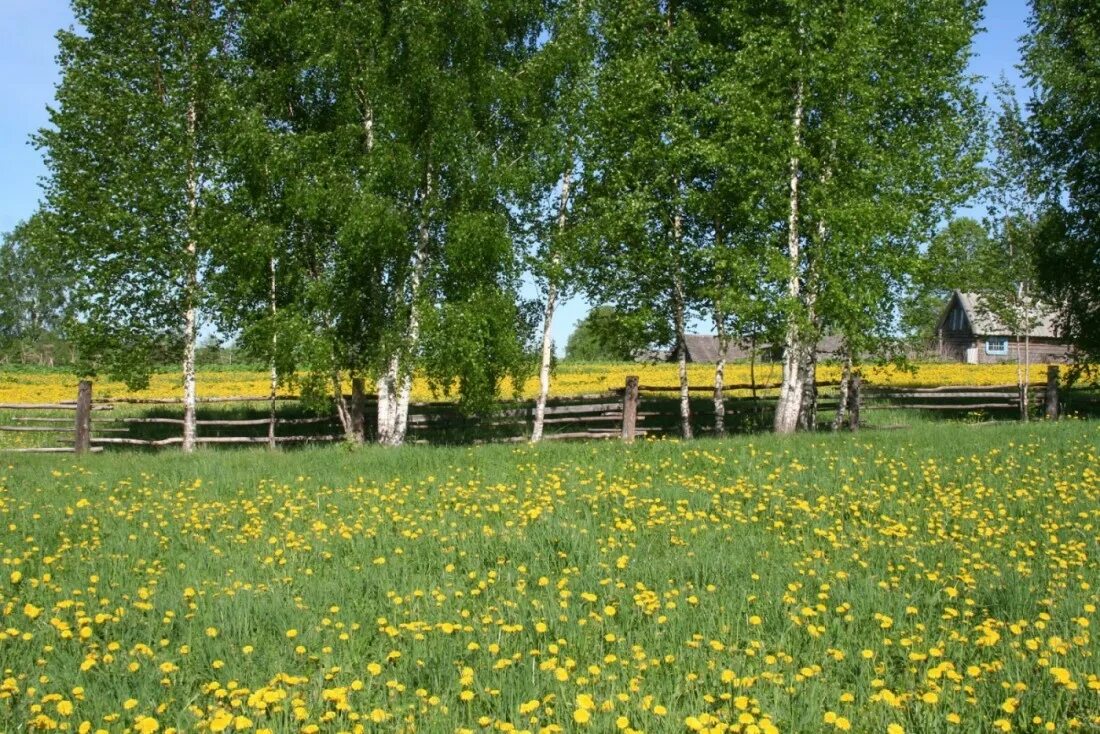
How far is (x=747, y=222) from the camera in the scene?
20.8 meters

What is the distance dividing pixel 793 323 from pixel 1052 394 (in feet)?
34.9

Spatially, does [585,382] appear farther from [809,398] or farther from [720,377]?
[720,377]

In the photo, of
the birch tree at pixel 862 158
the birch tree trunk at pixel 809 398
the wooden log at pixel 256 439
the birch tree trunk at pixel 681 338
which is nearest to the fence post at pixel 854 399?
the birch tree trunk at pixel 809 398

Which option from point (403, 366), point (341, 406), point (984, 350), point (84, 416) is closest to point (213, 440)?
point (84, 416)

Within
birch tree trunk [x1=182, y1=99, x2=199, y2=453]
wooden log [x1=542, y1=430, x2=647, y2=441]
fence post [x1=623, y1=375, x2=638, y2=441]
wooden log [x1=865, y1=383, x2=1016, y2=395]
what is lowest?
wooden log [x1=542, y1=430, x2=647, y2=441]

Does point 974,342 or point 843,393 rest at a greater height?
point 974,342

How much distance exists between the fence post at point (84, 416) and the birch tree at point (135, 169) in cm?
76

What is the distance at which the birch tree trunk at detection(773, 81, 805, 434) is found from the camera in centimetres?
1883

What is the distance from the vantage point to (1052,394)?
24.1 metres

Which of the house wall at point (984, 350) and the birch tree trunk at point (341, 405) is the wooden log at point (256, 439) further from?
the house wall at point (984, 350)

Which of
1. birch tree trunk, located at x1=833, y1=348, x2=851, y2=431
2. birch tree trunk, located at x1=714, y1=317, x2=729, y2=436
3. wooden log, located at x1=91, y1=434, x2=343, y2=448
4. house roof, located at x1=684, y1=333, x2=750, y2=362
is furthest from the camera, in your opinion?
house roof, located at x1=684, y1=333, x2=750, y2=362

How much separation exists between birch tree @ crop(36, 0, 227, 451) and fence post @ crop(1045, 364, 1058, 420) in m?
22.6

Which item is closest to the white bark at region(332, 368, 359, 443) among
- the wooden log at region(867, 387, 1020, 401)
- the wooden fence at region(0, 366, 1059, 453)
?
the wooden fence at region(0, 366, 1059, 453)

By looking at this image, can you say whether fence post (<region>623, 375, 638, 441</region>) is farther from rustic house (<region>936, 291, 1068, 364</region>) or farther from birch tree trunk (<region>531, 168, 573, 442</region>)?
rustic house (<region>936, 291, 1068, 364</region>)
